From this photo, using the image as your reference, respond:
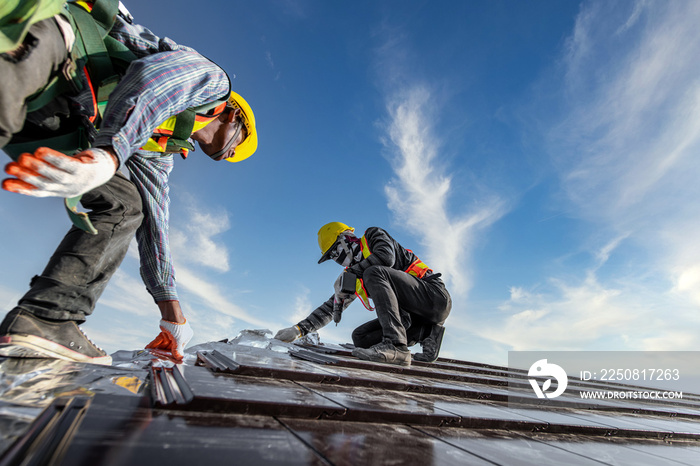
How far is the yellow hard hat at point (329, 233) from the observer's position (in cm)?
554

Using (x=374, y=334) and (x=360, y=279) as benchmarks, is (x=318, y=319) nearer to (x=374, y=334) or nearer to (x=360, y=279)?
(x=374, y=334)

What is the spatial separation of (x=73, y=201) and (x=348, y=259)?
12.8 ft

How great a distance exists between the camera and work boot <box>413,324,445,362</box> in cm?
442

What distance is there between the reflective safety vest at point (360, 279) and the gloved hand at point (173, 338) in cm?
225

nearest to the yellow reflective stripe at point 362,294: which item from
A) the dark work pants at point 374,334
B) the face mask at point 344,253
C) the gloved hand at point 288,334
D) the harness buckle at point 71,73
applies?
the dark work pants at point 374,334

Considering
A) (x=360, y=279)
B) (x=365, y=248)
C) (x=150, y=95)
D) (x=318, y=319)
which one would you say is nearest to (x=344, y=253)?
(x=365, y=248)

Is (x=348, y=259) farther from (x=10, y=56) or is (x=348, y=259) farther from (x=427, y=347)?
(x=10, y=56)

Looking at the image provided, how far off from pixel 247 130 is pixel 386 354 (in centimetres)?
230

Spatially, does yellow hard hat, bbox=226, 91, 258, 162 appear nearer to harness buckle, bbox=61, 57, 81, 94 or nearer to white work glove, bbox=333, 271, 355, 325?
harness buckle, bbox=61, 57, 81, 94

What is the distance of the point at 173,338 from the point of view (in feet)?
7.72

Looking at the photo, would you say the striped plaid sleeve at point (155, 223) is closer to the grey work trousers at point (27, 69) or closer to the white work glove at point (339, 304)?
the grey work trousers at point (27, 69)

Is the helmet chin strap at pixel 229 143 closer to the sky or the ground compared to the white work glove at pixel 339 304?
closer to the sky

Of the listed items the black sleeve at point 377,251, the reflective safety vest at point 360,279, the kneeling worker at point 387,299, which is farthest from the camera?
the reflective safety vest at point 360,279

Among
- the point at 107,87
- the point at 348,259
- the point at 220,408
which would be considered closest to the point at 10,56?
the point at 107,87
